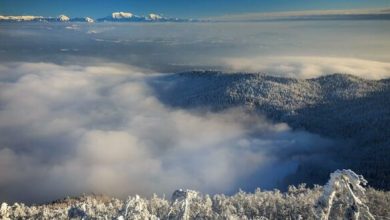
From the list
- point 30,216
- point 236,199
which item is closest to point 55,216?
point 30,216

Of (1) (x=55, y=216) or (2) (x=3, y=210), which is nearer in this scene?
(2) (x=3, y=210)

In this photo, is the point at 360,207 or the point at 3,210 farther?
the point at 3,210

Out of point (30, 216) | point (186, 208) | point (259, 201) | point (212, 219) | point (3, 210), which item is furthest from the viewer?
point (259, 201)

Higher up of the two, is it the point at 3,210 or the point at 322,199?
the point at 3,210

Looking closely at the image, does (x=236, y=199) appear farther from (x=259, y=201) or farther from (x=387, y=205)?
(x=387, y=205)

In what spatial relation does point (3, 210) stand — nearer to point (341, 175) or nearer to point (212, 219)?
point (212, 219)

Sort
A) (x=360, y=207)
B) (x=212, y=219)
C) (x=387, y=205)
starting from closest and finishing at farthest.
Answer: (x=360, y=207) < (x=212, y=219) < (x=387, y=205)

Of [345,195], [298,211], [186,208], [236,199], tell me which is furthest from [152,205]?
[345,195]
